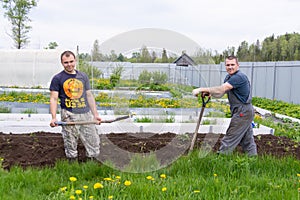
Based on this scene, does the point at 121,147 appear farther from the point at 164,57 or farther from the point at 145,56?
the point at 164,57

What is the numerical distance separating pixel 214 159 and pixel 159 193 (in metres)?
1.15

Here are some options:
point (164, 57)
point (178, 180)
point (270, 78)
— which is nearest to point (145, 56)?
point (164, 57)

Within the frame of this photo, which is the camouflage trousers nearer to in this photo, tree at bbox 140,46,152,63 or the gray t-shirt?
tree at bbox 140,46,152,63

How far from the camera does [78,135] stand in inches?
181

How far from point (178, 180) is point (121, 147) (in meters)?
1.61

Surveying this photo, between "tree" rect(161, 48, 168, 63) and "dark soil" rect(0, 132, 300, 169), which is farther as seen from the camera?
"tree" rect(161, 48, 168, 63)

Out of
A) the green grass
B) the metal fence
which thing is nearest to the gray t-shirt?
the green grass

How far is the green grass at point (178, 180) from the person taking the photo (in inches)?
126

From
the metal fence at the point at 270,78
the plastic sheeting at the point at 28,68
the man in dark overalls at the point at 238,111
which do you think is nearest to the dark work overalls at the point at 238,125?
the man in dark overalls at the point at 238,111

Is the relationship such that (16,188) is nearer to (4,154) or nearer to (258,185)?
(4,154)

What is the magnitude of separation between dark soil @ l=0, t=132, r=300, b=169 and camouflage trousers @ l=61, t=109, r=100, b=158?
0.35 feet

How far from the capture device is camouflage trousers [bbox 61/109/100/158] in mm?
4469

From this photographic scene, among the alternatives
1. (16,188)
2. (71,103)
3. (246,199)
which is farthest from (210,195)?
(71,103)

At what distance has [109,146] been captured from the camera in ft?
16.8
